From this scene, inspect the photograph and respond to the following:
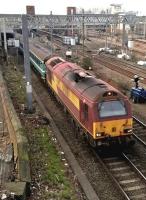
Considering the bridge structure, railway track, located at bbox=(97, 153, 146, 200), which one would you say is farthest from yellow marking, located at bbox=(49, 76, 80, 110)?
the bridge structure

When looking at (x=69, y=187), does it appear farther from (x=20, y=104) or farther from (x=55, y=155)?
(x=20, y=104)

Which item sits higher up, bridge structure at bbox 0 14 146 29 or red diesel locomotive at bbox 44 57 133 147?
bridge structure at bbox 0 14 146 29

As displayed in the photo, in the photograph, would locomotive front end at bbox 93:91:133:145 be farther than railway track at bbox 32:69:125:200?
Yes

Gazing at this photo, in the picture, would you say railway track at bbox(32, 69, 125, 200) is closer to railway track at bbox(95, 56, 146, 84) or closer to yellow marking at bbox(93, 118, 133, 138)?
yellow marking at bbox(93, 118, 133, 138)

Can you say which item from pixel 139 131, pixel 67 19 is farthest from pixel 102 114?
pixel 67 19

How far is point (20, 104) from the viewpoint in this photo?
25.8 meters

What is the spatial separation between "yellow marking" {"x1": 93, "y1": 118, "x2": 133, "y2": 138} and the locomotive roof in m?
1.19

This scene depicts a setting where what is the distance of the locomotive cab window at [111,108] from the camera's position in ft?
52.0

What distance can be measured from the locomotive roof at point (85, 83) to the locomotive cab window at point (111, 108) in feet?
1.38

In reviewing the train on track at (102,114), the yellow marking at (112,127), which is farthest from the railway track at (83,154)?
the yellow marking at (112,127)

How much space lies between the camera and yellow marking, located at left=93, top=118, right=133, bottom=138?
15681 mm

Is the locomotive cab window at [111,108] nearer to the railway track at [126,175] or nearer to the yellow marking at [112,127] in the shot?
the yellow marking at [112,127]

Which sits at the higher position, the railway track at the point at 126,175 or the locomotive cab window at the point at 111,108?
the locomotive cab window at the point at 111,108

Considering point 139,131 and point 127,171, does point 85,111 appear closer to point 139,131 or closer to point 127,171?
point 127,171
